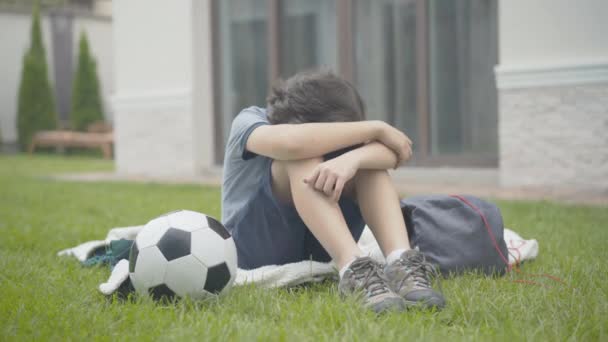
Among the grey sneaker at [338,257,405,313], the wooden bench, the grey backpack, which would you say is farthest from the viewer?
the wooden bench

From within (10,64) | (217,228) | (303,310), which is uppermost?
(10,64)

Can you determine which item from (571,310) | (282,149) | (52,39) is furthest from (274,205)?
(52,39)

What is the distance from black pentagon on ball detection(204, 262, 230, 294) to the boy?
0.34 m

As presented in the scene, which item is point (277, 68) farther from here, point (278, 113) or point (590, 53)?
point (278, 113)

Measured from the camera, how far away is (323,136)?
2.35m

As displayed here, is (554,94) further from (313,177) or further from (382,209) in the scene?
(313,177)

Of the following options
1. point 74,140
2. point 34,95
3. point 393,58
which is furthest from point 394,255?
Result: point 34,95

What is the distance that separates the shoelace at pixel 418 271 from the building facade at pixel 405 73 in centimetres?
212

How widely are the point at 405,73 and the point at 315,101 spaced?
4939mm

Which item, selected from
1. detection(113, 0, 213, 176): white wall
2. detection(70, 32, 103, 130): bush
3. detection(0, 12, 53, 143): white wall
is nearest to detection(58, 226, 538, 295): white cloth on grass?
detection(113, 0, 213, 176): white wall

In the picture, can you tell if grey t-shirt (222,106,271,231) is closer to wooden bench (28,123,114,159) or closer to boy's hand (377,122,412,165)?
boy's hand (377,122,412,165)

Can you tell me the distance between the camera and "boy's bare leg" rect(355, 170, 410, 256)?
2.38 metres

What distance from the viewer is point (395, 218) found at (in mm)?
2393

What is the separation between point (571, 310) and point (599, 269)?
0.69 metres
